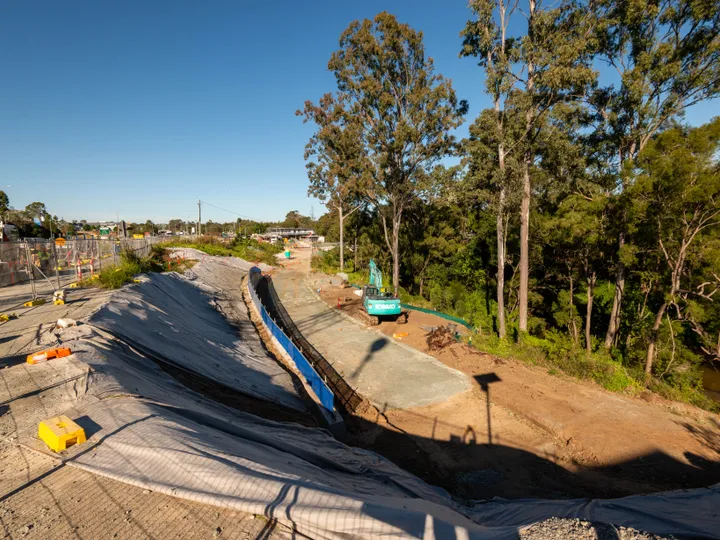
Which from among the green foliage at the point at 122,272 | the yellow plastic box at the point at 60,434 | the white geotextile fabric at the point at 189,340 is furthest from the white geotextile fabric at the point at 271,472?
the green foliage at the point at 122,272

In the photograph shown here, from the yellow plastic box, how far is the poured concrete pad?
8.50 m

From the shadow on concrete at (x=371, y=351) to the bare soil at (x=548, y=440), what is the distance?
3.25 meters

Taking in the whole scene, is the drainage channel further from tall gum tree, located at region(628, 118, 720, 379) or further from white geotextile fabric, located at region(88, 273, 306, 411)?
tall gum tree, located at region(628, 118, 720, 379)

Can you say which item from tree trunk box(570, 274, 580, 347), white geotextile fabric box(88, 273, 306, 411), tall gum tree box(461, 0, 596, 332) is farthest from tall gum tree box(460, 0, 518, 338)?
white geotextile fabric box(88, 273, 306, 411)

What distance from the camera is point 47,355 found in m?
A: 7.14

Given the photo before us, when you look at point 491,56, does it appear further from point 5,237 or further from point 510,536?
point 5,237

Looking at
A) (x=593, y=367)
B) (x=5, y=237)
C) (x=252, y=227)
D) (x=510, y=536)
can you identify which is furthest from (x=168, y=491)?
(x=252, y=227)

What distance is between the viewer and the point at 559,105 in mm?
15297

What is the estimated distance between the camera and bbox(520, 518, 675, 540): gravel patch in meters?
3.84

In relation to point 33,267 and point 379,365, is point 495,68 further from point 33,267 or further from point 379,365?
point 33,267

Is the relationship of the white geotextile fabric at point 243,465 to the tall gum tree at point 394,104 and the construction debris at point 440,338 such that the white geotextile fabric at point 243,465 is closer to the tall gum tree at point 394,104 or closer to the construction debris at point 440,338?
the construction debris at point 440,338

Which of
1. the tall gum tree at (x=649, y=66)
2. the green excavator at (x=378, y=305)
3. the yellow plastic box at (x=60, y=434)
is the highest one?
the tall gum tree at (x=649, y=66)

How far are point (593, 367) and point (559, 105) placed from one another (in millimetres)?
11136

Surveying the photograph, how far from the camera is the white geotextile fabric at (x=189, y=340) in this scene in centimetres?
987
